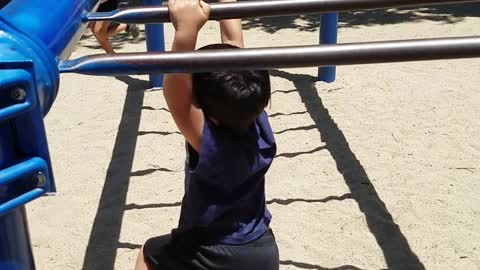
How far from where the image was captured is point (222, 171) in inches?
62.7

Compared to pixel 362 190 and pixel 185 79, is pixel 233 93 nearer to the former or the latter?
pixel 185 79

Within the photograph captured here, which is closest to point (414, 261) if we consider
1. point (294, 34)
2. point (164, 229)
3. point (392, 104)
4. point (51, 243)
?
point (164, 229)

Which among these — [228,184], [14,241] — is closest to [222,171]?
[228,184]

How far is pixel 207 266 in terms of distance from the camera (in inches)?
66.2

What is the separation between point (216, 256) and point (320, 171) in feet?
5.18

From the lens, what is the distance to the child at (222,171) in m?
1.50

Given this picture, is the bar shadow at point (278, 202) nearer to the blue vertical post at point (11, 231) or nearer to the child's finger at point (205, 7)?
the child's finger at point (205, 7)

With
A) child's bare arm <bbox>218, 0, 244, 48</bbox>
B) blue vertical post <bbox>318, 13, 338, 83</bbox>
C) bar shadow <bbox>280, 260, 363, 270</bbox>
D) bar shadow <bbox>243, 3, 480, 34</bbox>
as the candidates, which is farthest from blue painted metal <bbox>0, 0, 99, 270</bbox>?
bar shadow <bbox>243, 3, 480, 34</bbox>

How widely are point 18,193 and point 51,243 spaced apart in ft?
6.04

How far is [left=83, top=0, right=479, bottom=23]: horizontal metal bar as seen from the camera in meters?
1.52

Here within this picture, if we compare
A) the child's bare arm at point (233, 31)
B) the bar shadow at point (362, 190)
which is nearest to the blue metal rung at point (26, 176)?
the child's bare arm at point (233, 31)

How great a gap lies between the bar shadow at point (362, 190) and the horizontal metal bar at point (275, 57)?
1456mm

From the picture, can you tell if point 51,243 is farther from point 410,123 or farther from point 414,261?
point 410,123

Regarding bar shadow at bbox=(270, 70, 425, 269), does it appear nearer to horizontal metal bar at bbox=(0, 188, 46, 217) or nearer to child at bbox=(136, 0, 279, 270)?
child at bbox=(136, 0, 279, 270)
